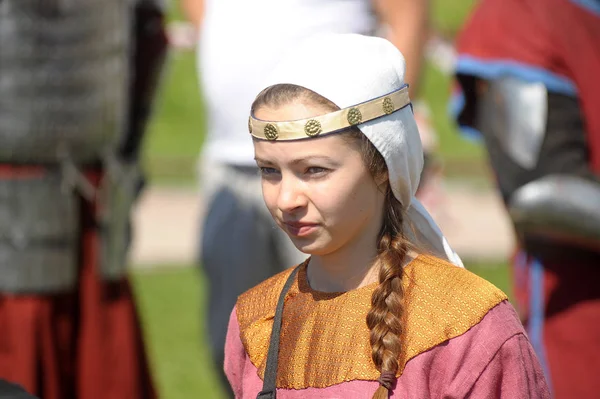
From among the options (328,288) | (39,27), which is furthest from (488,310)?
(39,27)

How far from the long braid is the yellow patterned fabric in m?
0.02

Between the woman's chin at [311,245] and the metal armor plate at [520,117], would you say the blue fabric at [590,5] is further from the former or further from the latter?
the woman's chin at [311,245]

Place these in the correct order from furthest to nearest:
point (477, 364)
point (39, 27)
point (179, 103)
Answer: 1. point (179, 103)
2. point (39, 27)
3. point (477, 364)

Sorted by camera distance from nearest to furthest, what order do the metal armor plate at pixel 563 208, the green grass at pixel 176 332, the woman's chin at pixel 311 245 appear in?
the woman's chin at pixel 311 245 < the metal armor plate at pixel 563 208 < the green grass at pixel 176 332

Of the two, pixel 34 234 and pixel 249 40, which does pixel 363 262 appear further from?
pixel 34 234

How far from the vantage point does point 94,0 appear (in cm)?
371

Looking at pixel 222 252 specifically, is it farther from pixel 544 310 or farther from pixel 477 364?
pixel 477 364

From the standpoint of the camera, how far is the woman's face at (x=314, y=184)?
198 cm

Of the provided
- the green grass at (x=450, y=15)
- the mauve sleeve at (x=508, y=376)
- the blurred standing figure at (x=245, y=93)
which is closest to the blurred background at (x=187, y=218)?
the green grass at (x=450, y=15)

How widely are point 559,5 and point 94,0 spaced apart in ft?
4.48

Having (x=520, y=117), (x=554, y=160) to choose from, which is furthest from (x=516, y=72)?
(x=554, y=160)

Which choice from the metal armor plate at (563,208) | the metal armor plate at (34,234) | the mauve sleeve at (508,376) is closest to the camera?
the mauve sleeve at (508,376)

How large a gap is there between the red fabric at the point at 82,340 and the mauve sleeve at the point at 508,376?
2111 millimetres

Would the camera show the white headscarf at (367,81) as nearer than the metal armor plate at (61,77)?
Yes
